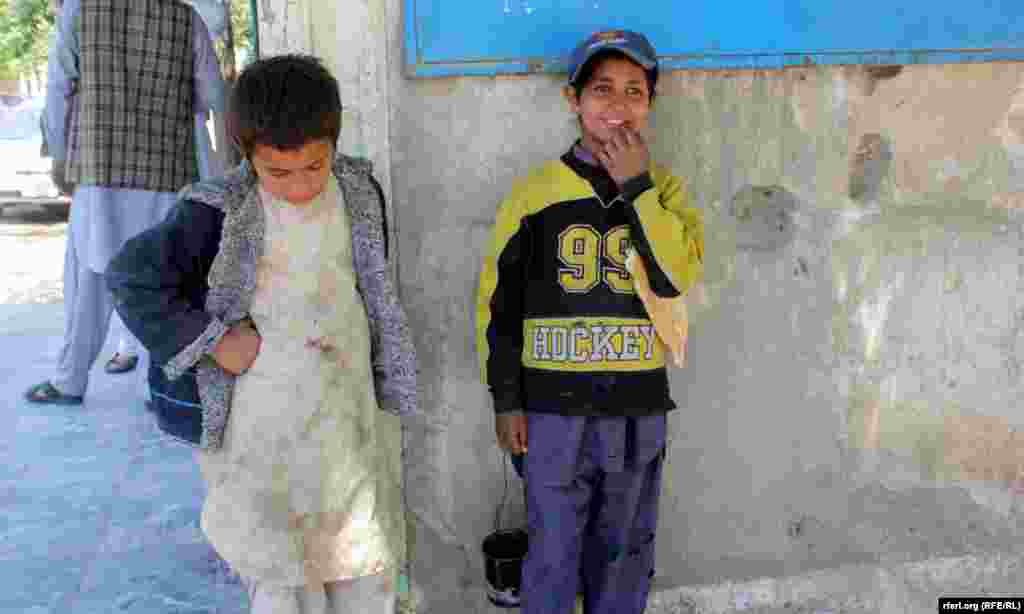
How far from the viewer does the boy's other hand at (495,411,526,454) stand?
7.32 ft

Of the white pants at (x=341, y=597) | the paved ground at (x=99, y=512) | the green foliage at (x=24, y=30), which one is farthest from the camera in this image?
the green foliage at (x=24, y=30)

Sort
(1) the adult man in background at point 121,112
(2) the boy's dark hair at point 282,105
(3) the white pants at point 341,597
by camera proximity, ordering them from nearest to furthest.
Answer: (2) the boy's dark hair at point 282,105 → (3) the white pants at point 341,597 → (1) the adult man in background at point 121,112

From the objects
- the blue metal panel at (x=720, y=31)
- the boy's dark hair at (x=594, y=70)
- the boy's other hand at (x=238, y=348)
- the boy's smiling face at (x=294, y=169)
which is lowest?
the boy's other hand at (x=238, y=348)

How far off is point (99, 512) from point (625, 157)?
2.34 metres

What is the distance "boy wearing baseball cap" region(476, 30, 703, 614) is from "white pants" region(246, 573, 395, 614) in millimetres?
377

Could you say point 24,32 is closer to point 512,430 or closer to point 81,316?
point 81,316

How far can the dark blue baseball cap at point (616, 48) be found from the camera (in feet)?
6.76

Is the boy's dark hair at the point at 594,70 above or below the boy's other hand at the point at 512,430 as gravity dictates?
above

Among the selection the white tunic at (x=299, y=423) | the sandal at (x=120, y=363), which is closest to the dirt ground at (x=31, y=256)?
the sandal at (x=120, y=363)

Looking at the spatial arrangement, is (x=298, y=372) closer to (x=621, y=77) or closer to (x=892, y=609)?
(x=621, y=77)

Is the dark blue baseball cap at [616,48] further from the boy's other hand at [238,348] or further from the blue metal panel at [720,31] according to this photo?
the boy's other hand at [238,348]

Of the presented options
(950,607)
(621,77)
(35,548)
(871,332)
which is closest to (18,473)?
(35,548)

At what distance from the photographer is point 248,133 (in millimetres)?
1734

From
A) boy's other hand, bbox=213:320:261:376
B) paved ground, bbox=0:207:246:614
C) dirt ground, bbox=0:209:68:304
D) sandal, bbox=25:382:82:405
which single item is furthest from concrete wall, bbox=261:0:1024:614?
dirt ground, bbox=0:209:68:304
